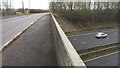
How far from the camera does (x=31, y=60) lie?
267 inches

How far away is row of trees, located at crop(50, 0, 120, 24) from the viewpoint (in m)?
36.6

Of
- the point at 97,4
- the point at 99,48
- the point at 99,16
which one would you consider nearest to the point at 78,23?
the point at 99,16

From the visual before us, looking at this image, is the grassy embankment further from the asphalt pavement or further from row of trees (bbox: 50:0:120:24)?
row of trees (bbox: 50:0:120:24)

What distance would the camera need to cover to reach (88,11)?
39250mm

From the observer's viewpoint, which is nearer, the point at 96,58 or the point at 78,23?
the point at 96,58

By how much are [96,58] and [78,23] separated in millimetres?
18737

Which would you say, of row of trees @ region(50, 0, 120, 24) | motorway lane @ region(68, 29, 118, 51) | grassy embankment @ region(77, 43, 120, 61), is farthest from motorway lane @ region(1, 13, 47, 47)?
row of trees @ region(50, 0, 120, 24)

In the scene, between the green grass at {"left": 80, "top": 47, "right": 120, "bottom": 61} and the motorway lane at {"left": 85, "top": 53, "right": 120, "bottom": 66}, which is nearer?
the motorway lane at {"left": 85, "top": 53, "right": 120, "bottom": 66}

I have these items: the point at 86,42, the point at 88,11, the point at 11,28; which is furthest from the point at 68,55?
the point at 88,11

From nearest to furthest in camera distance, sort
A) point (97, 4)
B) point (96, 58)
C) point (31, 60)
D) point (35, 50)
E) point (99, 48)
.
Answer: point (31, 60) → point (35, 50) → point (96, 58) → point (99, 48) → point (97, 4)

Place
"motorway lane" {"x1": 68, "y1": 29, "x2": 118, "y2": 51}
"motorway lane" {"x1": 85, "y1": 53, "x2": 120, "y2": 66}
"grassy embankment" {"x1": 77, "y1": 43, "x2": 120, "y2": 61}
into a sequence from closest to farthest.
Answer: "motorway lane" {"x1": 85, "y1": 53, "x2": 120, "y2": 66} → "grassy embankment" {"x1": 77, "y1": 43, "x2": 120, "y2": 61} → "motorway lane" {"x1": 68, "y1": 29, "x2": 118, "y2": 51}

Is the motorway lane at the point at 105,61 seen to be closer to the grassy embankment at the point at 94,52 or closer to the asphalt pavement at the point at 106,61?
the asphalt pavement at the point at 106,61

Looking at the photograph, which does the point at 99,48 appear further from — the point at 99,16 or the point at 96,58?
the point at 99,16

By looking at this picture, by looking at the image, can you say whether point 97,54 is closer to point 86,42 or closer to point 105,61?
point 105,61
